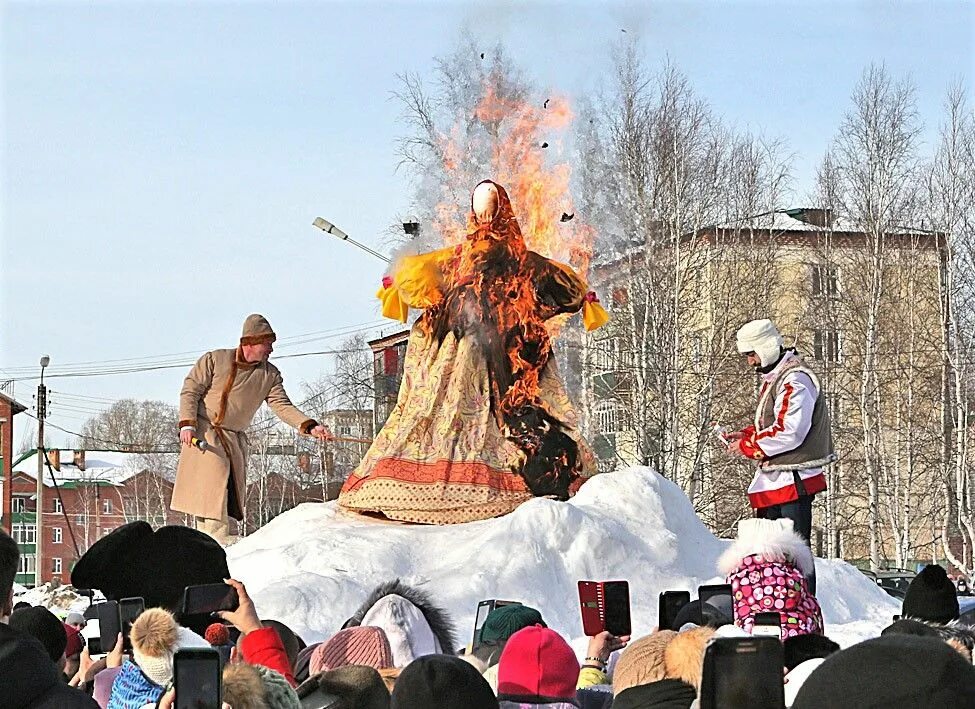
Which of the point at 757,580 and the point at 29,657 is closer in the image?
the point at 29,657

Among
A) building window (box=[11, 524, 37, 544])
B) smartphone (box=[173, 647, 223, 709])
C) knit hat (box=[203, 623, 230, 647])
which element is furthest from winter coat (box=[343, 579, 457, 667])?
building window (box=[11, 524, 37, 544])

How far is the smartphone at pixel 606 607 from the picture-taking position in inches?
224

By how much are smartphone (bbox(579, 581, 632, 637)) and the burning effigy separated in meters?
5.65

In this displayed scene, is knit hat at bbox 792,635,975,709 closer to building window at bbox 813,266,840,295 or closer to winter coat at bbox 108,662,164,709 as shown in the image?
winter coat at bbox 108,662,164,709

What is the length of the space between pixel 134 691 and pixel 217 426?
775 cm

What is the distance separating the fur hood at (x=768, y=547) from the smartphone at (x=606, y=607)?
41 cm

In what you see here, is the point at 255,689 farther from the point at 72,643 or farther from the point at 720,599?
the point at 720,599

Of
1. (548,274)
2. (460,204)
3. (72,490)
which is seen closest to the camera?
(548,274)

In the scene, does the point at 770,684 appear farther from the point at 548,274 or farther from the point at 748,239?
the point at 748,239

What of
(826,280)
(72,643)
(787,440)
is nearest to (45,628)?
(72,643)

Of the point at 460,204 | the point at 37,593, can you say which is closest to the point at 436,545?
the point at 37,593

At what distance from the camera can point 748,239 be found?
2775 cm

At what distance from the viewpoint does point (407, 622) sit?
15.9 feet

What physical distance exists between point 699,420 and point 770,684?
24.6 meters
